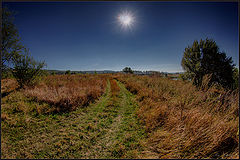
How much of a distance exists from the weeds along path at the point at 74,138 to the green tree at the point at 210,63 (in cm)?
1390

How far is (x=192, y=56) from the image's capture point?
1325 cm

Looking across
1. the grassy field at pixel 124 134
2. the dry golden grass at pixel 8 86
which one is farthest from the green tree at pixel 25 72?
the grassy field at pixel 124 134

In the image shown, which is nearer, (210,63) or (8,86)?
(8,86)

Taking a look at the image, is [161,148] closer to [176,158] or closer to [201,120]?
[176,158]

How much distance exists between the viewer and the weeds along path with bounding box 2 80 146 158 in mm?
2234

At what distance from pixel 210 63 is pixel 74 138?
18.6 meters

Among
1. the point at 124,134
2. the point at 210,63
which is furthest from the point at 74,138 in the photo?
the point at 210,63

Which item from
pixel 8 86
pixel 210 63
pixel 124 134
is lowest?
pixel 124 134

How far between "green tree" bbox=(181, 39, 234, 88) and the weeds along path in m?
13.9

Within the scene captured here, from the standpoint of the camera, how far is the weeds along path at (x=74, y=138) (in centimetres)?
223

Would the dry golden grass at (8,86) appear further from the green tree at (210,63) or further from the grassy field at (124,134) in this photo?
the green tree at (210,63)

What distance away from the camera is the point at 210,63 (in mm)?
12203

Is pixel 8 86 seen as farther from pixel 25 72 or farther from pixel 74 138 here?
pixel 74 138

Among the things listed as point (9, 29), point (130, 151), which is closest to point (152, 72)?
point (130, 151)
